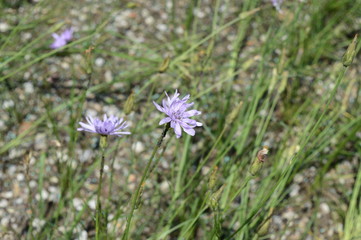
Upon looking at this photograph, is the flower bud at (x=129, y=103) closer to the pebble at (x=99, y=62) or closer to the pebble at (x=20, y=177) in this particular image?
the pebble at (x=20, y=177)

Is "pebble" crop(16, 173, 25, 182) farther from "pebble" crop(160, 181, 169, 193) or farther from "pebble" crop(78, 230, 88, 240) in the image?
"pebble" crop(160, 181, 169, 193)

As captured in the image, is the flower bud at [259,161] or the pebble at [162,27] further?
the pebble at [162,27]

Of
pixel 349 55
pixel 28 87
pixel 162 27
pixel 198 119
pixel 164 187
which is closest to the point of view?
pixel 349 55

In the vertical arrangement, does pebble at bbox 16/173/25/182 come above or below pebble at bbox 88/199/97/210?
below

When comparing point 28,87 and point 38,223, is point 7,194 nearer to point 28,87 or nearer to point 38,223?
point 38,223

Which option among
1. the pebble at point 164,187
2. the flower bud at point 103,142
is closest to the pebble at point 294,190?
the pebble at point 164,187

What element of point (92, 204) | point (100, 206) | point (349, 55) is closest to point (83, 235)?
point (92, 204)

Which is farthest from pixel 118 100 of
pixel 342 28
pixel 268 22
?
pixel 342 28

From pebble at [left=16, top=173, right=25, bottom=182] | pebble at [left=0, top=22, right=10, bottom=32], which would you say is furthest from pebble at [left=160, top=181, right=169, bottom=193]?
pebble at [left=0, top=22, right=10, bottom=32]
